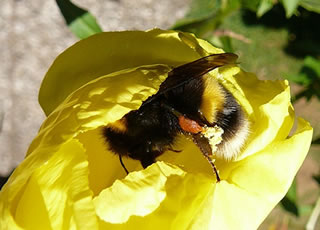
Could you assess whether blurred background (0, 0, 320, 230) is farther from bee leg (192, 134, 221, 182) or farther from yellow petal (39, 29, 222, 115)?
bee leg (192, 134, 221, 182)

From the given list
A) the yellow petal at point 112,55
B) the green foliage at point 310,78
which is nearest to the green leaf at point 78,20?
the yellow petal at point 112,55

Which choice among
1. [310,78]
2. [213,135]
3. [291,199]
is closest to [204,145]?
[213,135]

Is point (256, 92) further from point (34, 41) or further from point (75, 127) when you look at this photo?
point (34, 41)

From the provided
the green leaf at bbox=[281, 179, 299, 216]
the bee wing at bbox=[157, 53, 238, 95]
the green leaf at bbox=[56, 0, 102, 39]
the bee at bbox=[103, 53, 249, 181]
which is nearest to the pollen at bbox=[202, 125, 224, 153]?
the bee at bbox=[103, 53, 249, 181]

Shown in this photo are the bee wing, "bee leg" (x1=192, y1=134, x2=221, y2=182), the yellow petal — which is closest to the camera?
the bee wing

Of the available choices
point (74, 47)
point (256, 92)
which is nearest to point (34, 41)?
point (74, 47)

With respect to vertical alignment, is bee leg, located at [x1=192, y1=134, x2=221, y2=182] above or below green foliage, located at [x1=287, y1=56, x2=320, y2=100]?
above

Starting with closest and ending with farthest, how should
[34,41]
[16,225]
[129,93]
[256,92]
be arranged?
1. [16,225]
2. [129,93]
3. [256,92]
4. [34,41]
